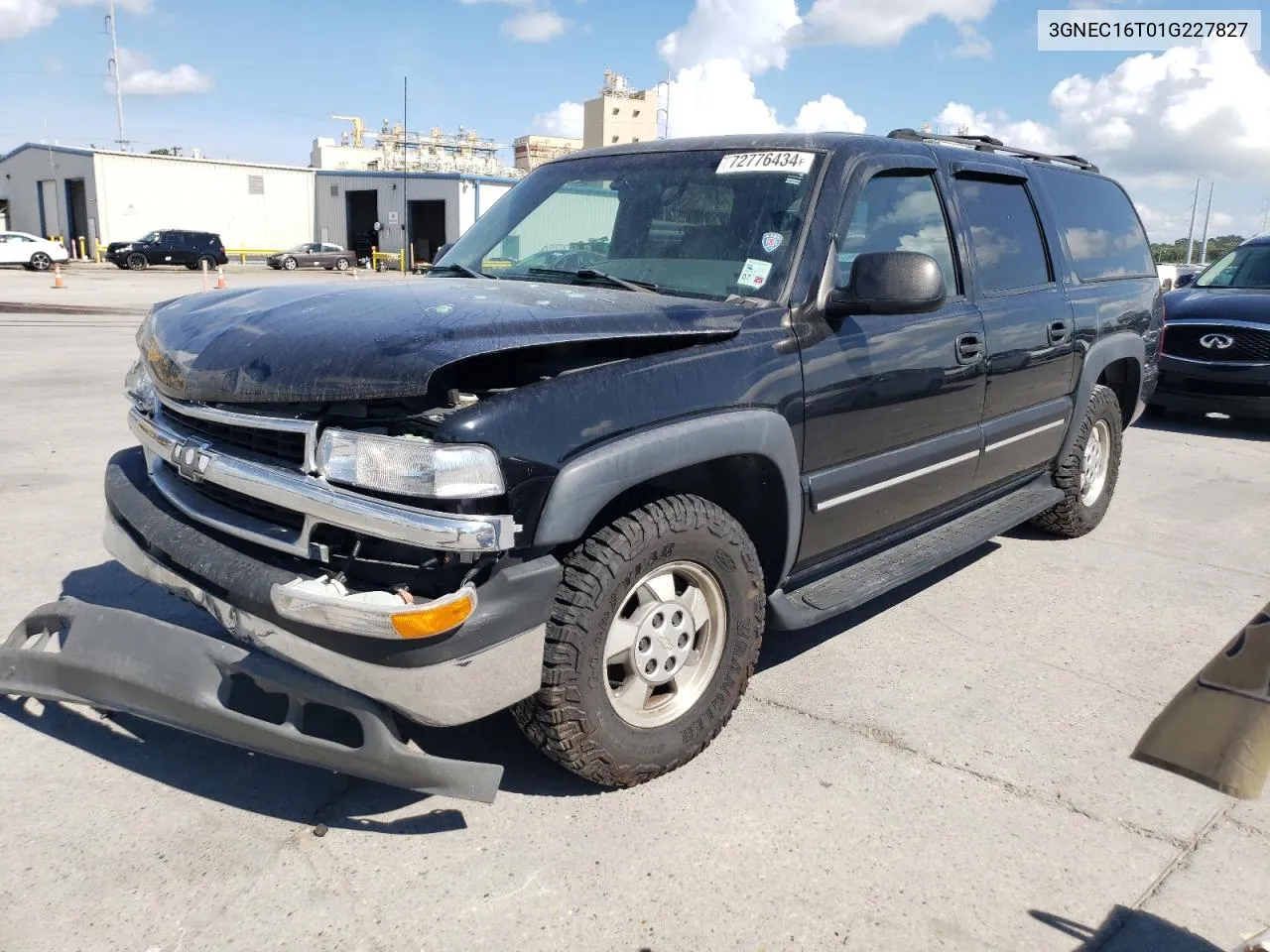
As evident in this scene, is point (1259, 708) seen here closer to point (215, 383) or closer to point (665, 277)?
point (665, 277)

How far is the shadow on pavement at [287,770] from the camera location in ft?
9.14

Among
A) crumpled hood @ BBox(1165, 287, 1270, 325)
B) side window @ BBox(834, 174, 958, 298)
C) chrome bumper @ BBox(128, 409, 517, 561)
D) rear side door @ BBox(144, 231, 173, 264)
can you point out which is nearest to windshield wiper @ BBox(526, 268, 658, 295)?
side window @ BBox(834, 174, 958, 298)

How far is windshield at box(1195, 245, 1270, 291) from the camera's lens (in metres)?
9.85

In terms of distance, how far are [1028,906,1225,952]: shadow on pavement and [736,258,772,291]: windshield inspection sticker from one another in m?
1.98

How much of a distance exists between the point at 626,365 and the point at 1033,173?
10.2 feet

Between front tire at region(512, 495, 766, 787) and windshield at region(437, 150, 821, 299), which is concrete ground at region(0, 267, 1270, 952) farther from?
windshield at region(437, 150, 821, 299)

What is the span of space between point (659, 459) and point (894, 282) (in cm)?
104

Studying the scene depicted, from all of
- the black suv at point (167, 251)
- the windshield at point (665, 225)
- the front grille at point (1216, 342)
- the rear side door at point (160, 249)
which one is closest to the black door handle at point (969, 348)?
the windshield at point (665, 225)

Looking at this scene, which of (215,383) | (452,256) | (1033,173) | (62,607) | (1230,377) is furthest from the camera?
(1230,377)

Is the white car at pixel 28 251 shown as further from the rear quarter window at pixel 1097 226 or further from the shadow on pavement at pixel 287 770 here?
the rear quarter window at pixel 1097 226

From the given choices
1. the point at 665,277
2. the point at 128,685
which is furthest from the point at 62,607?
the point at 665,277

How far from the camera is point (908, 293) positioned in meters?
3.10

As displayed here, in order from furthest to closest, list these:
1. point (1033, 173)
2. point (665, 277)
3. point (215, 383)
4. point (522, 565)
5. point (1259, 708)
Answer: point (1033, 173)
point (665, 277)
point (215, 383)
point (522, 565)
point (1259, 708)

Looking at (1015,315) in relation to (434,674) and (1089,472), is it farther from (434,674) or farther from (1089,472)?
(434,674)
